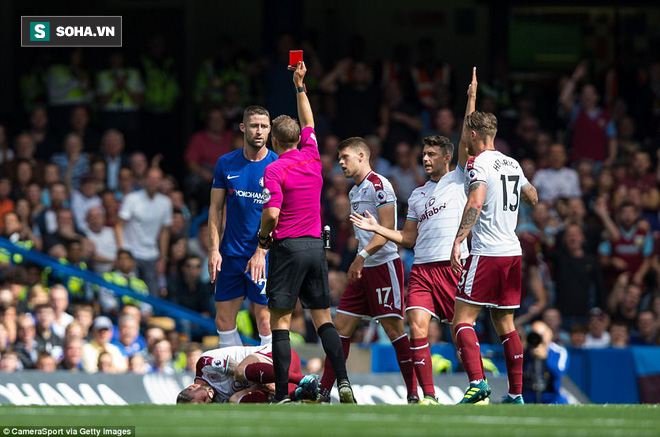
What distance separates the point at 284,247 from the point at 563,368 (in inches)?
200

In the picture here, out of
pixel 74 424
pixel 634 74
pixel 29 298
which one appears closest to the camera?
pixel 74 424

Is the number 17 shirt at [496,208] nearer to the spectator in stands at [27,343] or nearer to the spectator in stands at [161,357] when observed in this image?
the spectator in stands at [161,357]

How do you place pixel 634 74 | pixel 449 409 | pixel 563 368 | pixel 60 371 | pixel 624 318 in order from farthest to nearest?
1. pixel 634 74
2. pixel 624 318
3. pixel 563 368
4. pixel 60 371
5. pixel 449 409

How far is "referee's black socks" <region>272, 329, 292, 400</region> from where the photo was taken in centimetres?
957

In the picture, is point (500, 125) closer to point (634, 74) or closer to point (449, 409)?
point (634, 74)

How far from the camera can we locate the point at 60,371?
12586 millimetres

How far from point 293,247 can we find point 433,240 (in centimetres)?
139

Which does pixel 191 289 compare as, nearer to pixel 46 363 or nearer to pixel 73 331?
pixel 73 331

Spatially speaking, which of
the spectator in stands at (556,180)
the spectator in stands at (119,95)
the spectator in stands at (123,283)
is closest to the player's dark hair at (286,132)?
the spectator in stands at (123,283)

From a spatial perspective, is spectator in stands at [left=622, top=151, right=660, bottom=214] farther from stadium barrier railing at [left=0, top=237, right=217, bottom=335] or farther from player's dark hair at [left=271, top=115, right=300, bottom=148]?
player's dark hair at [left=271, top=115, right=300, bottom=148]

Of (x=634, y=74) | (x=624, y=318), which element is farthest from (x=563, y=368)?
(x=634, y=74)

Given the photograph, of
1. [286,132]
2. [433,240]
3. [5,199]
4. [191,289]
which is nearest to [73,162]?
[5,199]

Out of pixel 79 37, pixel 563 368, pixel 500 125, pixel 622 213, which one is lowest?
pixel 563 368

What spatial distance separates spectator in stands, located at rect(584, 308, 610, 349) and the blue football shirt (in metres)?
6.57
